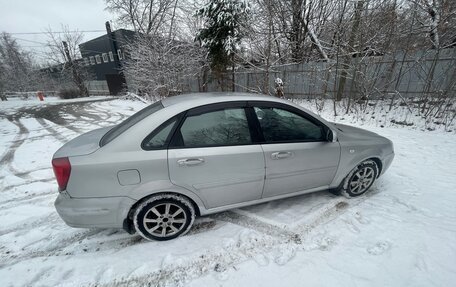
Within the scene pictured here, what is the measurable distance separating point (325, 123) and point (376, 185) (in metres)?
1.75

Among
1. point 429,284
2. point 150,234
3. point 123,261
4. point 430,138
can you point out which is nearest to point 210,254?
point 150,234

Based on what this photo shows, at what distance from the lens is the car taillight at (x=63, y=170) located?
194 cm

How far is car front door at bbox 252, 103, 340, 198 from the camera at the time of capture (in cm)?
241

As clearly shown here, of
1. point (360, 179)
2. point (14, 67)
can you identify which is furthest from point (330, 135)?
point (14, 67)

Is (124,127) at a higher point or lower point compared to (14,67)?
lower

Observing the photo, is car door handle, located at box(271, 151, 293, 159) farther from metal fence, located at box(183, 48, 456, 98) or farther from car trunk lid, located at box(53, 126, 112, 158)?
metal fence, located at box(183, 48, 456, 98)

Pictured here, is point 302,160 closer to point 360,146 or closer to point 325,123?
point 325,123

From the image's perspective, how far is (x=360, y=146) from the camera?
9.28ft

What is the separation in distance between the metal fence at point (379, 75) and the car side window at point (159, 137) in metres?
7.80

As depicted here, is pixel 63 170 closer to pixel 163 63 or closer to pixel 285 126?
pixel 285 126

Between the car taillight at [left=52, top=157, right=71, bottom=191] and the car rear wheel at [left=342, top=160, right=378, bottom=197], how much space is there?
3.44m

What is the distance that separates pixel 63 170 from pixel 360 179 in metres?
3.76

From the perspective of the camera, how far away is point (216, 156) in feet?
7.12

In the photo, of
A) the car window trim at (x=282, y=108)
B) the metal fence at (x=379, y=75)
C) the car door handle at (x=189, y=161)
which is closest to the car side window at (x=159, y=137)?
the car door handle at (x=189, y=161)
